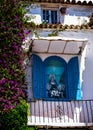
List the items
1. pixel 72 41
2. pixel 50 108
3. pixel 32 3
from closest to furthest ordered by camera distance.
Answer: pixel 50 108, pixel 72 41, pixel 32 3

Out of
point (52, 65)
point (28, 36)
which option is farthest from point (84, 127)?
point (28, 36)

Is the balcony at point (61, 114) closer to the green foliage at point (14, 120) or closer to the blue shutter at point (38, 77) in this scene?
the green foliage at point (14, 120)

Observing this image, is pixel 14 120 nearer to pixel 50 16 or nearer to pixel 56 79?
pixel 56 79

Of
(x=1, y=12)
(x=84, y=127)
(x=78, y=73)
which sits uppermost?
(x=1, y=12)

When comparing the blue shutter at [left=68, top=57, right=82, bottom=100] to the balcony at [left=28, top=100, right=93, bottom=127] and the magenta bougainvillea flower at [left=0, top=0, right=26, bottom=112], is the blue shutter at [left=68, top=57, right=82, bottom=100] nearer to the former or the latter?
the balcony at [left=28, top=100, right=93, bottom=127]

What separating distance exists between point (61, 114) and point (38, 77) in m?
1.97

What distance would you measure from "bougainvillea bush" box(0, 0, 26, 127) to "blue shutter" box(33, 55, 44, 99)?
0.64 meters

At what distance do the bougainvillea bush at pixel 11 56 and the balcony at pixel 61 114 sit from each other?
0.72 metres

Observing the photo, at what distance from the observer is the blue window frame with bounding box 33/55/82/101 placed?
17.9 m

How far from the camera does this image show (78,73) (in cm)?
1841

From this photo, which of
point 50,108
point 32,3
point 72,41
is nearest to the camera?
point 50,108

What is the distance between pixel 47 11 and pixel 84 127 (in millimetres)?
6123

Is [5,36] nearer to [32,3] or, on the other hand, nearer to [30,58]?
[30,58]

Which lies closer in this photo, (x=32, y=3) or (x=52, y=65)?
(x=52, y=65)
